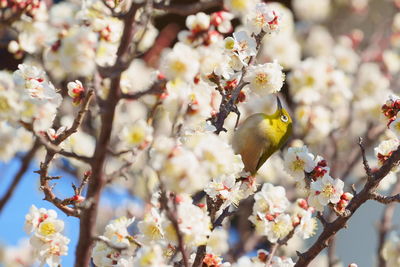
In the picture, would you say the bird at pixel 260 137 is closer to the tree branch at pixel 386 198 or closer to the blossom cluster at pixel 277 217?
the blossom cluster at pixel 277 217

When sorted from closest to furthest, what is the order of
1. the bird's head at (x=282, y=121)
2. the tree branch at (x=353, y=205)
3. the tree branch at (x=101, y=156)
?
1. the tree branch at (x=101, y=156)
2. the tree branch at (x=353, y=205)
3. the bird's head at (x=282, y=121)

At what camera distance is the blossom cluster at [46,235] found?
2162mm

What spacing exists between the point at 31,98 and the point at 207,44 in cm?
54

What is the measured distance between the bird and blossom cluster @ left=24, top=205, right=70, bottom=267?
1.11 meters

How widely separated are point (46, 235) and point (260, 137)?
1410mm

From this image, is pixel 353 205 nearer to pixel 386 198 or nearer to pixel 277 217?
pixel 386 198

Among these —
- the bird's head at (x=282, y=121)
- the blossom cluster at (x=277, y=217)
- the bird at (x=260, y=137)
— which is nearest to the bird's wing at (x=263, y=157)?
the bird at (x=260, y=137)

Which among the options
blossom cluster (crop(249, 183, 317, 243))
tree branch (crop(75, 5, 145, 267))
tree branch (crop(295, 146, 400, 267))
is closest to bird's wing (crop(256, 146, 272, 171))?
blossom cluster (crop(249, 183, 317, 243))

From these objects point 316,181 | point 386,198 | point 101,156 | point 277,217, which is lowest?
point 277,217

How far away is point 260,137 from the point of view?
128 inches

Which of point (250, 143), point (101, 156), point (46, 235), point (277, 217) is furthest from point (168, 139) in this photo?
point (250, 143)

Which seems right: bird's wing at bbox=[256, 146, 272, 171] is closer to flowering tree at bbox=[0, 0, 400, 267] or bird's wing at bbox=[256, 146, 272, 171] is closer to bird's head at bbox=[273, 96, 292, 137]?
bird's head at bbox=[273, 96, 292, 137]

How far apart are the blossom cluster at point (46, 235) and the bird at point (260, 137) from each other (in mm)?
1112

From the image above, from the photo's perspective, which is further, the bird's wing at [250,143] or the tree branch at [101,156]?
the bird's wing at [250,143]
